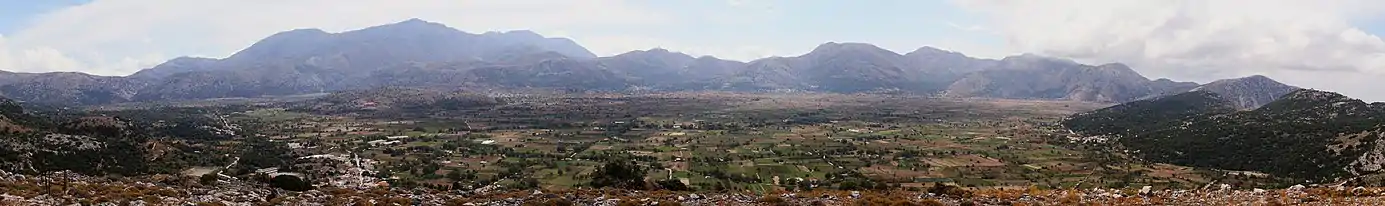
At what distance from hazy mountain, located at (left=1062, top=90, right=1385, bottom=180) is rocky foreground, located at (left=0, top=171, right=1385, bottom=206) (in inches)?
2949

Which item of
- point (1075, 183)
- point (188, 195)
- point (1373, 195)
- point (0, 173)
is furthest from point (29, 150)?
point (1075, 183)

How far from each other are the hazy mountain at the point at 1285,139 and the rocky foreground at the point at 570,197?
74.9m

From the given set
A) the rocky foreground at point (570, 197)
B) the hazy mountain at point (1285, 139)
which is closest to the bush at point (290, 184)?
the rocky foreground at point (570, 197)

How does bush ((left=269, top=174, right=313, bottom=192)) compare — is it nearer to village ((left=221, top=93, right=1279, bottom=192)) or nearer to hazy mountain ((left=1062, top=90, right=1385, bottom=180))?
village ((left=221, top=93, right=1279, bottom=192))

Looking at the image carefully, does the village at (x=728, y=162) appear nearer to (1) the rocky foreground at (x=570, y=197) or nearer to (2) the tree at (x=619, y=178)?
(2) the tree at (x=619, y=178)

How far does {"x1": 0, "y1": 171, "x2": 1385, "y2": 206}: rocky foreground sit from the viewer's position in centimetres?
3206

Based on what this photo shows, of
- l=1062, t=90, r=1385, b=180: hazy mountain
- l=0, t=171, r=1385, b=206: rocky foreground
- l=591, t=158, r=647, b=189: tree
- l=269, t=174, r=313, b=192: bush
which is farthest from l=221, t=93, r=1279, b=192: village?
l=0, t=171, r=1385, b=206: rocky foreground

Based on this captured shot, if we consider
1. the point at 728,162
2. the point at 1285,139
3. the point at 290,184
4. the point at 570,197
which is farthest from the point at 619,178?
the point at 1285,139

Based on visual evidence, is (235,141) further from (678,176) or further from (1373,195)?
(1373,195)

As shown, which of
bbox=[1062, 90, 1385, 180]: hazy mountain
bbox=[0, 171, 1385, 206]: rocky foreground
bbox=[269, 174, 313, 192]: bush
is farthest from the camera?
bbox=[1062, 90, 1385, 180]: hazy mountain

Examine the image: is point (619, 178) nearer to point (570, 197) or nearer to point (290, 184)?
point (570, 197)

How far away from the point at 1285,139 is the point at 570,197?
130648mm

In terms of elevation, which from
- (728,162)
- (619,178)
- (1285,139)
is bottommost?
(728,162)

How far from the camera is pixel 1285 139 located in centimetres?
12794
